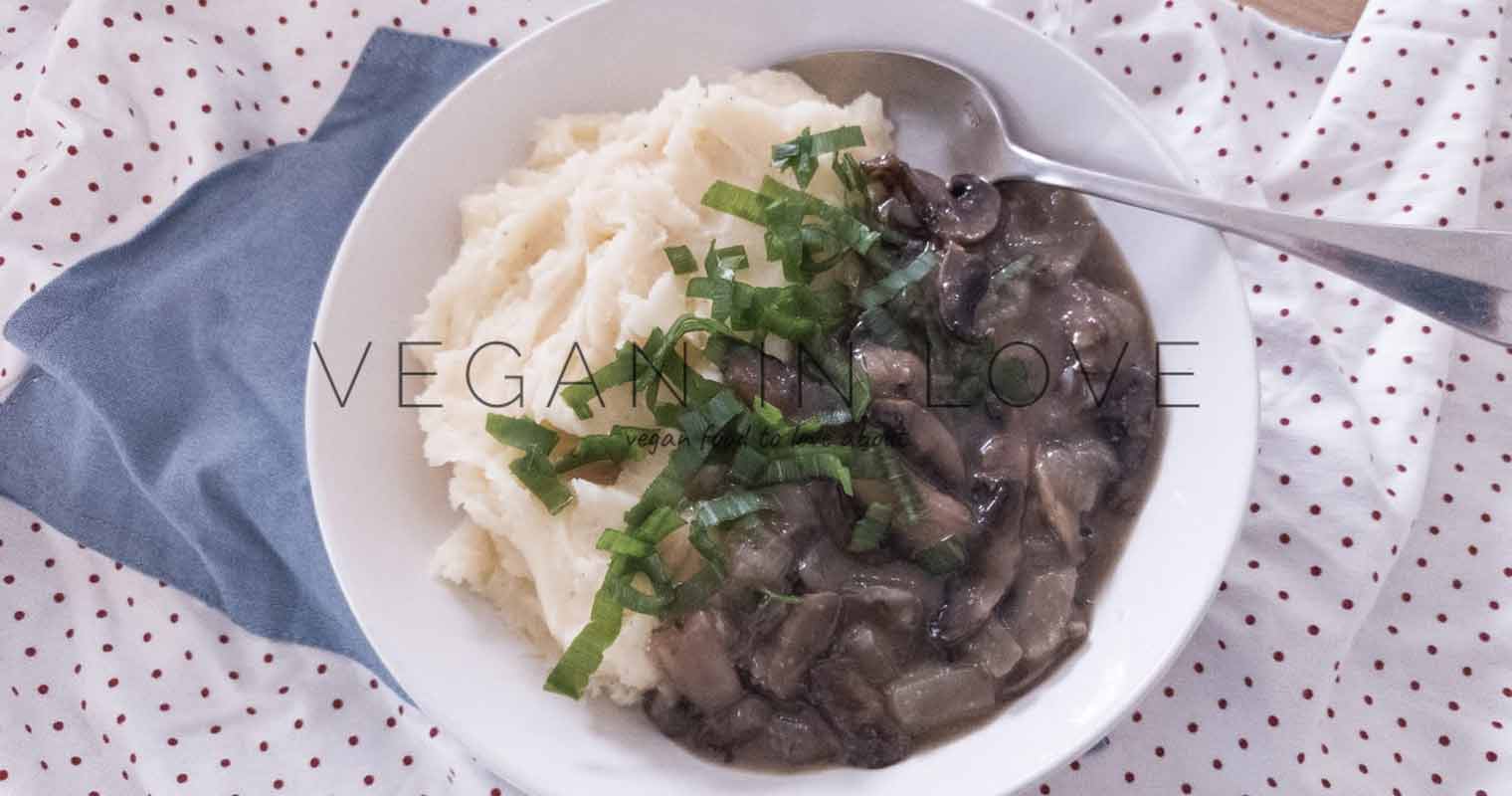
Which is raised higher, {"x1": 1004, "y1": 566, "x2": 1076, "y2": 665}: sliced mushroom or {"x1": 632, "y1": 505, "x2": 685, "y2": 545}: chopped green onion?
{"x1": 632, "y1": 505, "x2": 685, "y2": 545}: chopped green onion

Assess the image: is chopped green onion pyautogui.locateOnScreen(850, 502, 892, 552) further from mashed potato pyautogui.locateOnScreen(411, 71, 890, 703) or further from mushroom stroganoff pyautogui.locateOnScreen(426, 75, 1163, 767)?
mashed potato pyautogui.locateOnScreen(411, 71, 890, 703)

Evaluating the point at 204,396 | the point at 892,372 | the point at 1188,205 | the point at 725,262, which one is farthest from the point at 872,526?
the point at 204,396

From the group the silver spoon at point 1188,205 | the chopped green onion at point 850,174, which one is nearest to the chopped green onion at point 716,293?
the chopped green onion at point 850,174

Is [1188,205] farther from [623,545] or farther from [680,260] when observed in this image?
[623,545]

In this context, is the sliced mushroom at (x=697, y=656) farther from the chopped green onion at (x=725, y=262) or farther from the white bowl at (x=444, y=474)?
the chopped green onion at (x=725, y=262)

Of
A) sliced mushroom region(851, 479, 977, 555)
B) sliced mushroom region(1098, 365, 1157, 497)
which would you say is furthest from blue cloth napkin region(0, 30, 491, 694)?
sliced mushroom region(1098, 365, 1157, 497)
